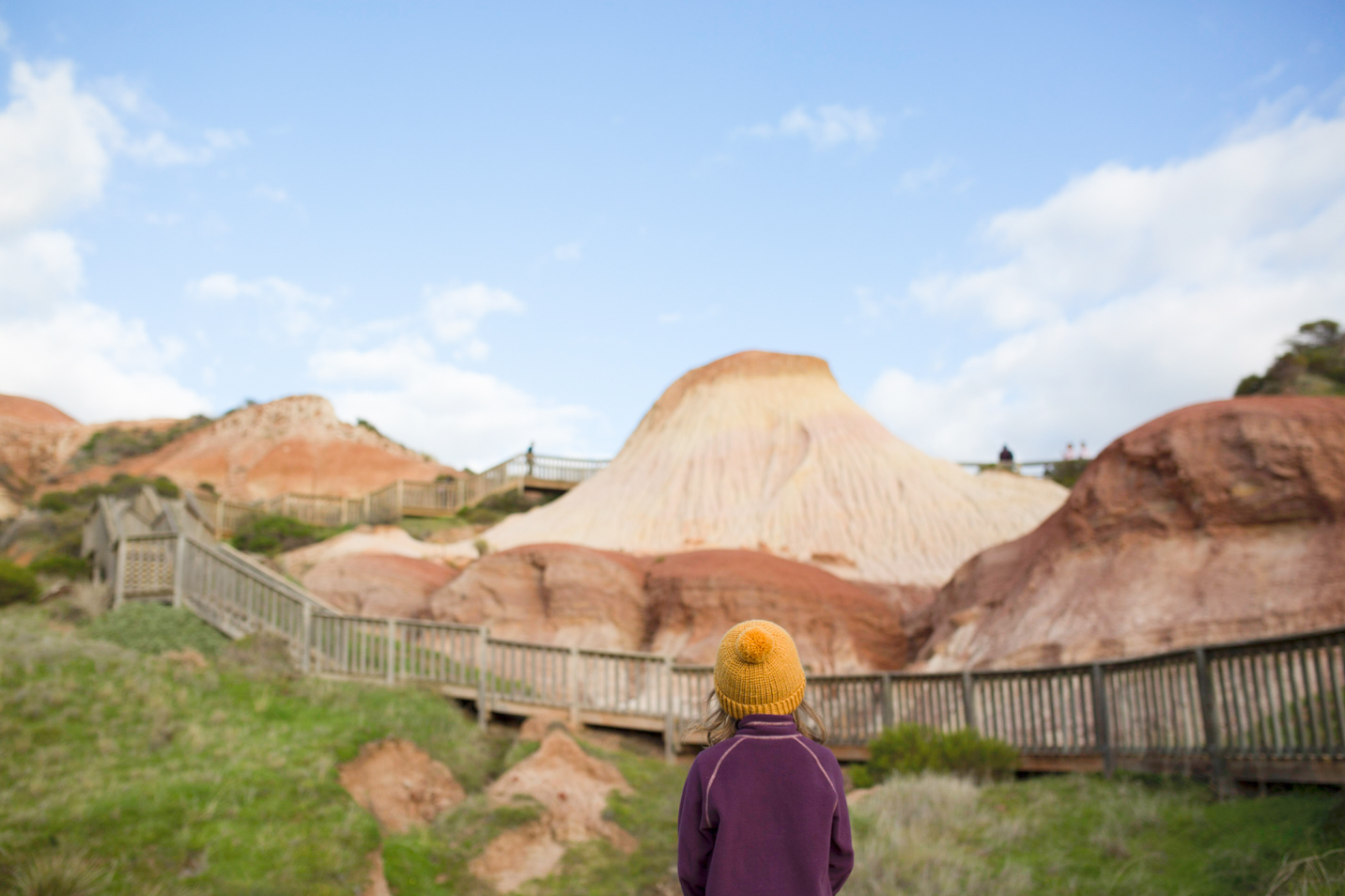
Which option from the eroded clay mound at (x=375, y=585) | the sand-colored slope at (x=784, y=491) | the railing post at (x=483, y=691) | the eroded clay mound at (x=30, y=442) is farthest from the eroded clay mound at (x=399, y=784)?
the eroded clay mound at (x=30, y=442)

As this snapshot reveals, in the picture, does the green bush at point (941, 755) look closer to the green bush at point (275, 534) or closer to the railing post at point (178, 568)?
the railing post at point (178, 568)

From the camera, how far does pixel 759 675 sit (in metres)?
3.20

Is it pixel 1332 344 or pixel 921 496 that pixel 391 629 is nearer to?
pixel 921 496

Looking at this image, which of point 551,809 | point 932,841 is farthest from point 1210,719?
point 551,809

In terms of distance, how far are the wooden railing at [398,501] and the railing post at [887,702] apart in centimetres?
2762

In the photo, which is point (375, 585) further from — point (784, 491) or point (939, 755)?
point (784, 491)

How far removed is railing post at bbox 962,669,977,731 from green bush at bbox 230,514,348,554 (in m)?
23.3

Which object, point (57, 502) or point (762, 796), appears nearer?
point (762, 796)

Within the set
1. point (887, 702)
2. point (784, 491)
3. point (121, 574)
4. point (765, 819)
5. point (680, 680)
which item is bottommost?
point (887, 702)

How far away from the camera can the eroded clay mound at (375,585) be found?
22219 mm

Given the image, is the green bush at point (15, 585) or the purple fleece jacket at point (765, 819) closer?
the purple fleece jacket at point (765, 819)

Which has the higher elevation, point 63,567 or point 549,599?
point 63,567

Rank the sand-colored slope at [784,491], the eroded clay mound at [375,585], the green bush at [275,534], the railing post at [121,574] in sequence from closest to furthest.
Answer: the railing post at [121,574] < the eroded clay mound at [375,585] < the green bush at [275,534] < the sand-colored slope at [784,491]

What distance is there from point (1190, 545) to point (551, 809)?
10182 millimetres
